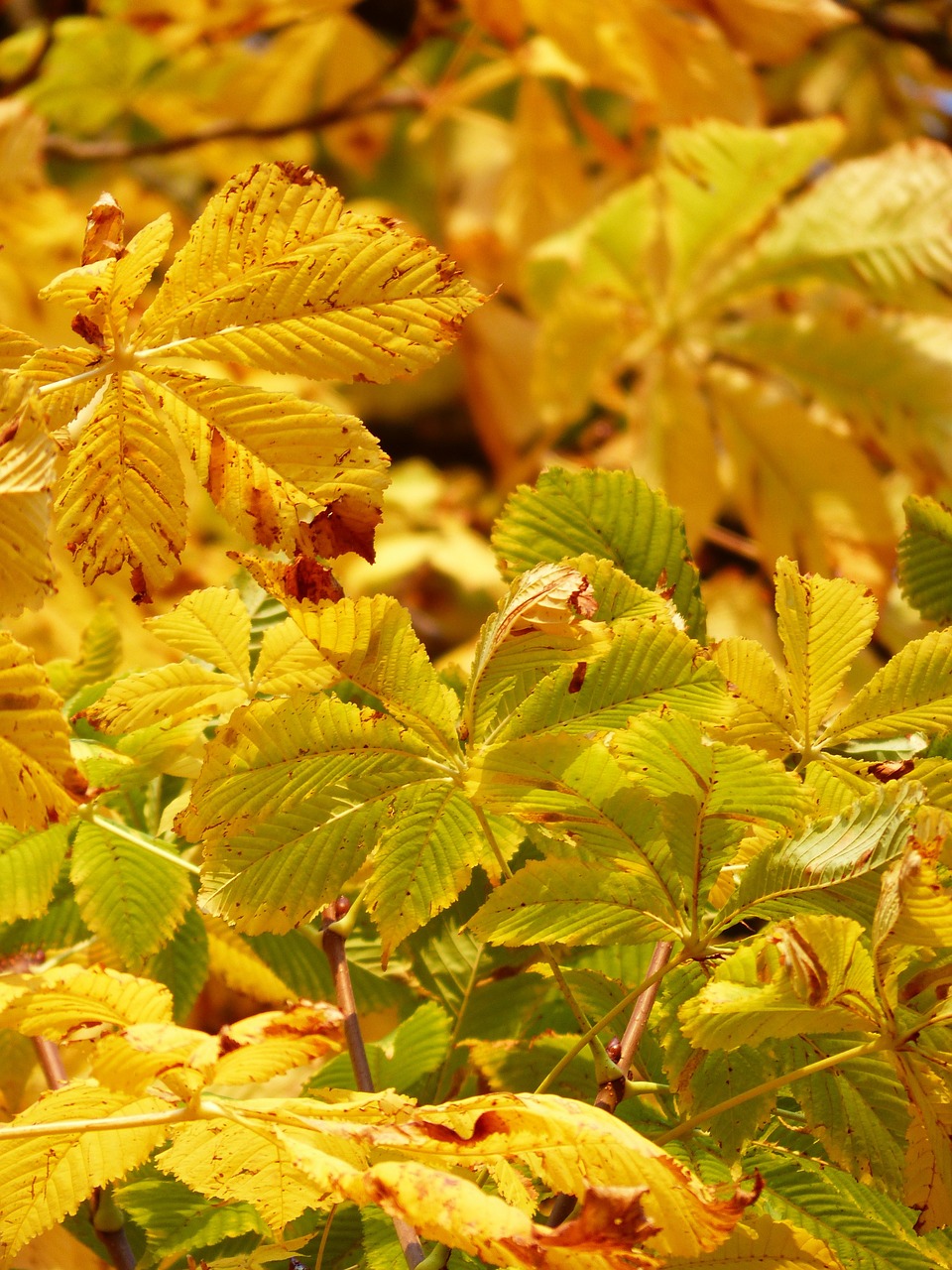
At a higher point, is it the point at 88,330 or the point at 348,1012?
the point at 88,330

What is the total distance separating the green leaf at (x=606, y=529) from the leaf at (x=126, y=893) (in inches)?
6.5

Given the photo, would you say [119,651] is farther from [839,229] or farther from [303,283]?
[839,229]

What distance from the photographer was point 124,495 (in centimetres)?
33

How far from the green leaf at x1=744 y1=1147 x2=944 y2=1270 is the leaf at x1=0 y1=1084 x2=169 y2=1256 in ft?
0.58

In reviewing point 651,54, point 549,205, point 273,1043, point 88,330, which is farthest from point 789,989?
point 549,205

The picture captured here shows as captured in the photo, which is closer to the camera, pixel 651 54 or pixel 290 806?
pixel 290 806

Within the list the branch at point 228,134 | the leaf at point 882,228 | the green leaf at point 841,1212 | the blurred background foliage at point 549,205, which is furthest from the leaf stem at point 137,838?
the branch at point 228,134

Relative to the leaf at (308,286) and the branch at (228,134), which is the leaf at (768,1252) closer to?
the leaf at (308,286)

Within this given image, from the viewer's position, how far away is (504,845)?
0.34 metres

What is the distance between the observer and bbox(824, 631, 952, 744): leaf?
0.33 m

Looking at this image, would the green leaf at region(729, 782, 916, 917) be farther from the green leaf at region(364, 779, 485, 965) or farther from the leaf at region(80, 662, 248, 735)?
the leaf at region(80, 662, 248, 735)

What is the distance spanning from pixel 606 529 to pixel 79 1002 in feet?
0.70

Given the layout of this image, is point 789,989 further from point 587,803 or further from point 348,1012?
point 348,1012

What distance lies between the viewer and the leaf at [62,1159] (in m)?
0.31
